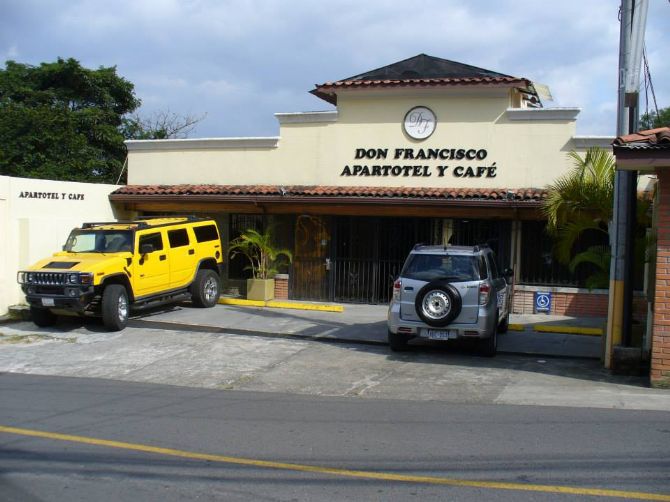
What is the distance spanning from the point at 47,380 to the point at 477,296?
6.80m

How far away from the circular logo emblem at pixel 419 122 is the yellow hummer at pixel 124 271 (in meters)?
5.68

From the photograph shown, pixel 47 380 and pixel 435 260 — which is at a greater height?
pixel 435 260

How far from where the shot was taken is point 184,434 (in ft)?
23.7

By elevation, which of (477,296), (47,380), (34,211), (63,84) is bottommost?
(47,380)

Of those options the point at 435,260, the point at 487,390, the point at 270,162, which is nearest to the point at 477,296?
the point at 435,260

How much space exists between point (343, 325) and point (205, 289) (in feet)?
13.2

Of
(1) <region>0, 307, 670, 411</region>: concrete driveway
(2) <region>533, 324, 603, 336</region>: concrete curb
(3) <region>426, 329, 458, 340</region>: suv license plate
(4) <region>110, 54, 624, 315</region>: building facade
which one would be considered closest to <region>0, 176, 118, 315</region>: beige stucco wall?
(1) <region>0, 307, 670, 411</region>: concrete driveway

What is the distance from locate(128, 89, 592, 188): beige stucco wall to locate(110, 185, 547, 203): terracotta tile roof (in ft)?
1.54

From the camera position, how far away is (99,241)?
50.1 ft

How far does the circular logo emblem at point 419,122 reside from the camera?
18.0 meters

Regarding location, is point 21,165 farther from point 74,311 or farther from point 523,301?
point 523,301

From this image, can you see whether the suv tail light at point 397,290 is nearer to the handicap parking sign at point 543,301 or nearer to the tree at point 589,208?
the tree at point 589,208

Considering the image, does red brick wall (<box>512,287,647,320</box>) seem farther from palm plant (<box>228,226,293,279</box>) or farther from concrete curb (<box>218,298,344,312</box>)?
palm plant (<box>228,226,293,279</box>)

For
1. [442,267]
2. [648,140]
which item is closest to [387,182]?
[442,267]
